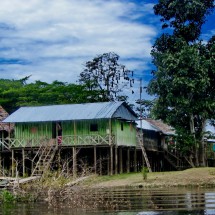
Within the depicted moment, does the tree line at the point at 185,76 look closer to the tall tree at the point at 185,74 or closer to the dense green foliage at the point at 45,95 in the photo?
the tall tree at the point at 185,74

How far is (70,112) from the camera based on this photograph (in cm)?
3812

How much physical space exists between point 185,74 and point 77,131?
827cm

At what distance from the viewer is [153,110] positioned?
41.0 m

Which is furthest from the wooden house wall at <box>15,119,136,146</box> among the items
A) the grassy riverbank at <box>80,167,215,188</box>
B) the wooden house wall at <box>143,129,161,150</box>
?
the wooden house wall at <box>143,129,161,150</box>

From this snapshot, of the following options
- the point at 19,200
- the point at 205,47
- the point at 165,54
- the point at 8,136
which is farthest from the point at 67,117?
the point at 19,200

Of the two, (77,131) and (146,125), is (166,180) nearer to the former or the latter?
(77,131)

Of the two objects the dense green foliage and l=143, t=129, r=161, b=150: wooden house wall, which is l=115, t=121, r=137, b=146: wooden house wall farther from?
the dense green foliage

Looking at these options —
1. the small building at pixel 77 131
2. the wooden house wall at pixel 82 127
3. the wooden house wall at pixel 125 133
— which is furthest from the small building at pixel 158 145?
the wooden house wall at pixel 82 127

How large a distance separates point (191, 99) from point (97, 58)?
17.5m

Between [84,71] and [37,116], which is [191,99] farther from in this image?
[84,71]

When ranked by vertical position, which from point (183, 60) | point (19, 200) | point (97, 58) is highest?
point (97, 58)

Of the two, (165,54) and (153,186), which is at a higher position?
(165,54)

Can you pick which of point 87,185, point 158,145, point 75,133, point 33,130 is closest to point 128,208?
point 87,185

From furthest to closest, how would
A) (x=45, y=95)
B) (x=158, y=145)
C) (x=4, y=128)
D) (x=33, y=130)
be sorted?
(x=45, y=95) → (x=158, y=145) → (x=4, y=128) → (x=33, y=130)
